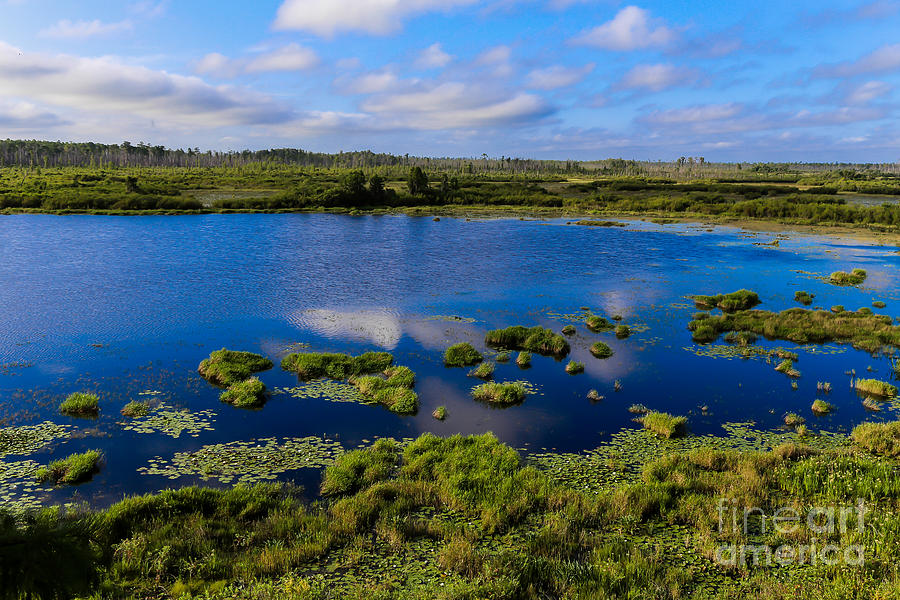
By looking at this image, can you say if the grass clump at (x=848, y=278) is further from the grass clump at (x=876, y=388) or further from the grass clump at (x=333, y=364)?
the grass clump at (x=333, y=364)

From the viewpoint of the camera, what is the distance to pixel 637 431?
21.2 meters

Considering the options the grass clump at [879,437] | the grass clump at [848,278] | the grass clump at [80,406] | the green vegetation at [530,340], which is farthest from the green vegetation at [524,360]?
the grass clump at [848,278]

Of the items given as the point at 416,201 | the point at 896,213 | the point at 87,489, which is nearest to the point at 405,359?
the point at 87,489

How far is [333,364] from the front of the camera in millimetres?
27000

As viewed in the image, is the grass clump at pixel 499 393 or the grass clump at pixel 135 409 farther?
the grass clump at pixel 499 393

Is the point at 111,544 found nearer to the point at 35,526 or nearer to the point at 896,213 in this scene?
the point at 35,526

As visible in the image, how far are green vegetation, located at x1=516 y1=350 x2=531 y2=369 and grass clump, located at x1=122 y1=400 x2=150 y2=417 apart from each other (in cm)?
1772

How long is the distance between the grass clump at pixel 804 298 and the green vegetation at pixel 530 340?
24.0 metres

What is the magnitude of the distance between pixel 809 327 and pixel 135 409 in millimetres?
38885

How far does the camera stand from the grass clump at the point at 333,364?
2644 cm

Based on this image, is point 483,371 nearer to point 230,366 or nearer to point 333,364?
point 333,364

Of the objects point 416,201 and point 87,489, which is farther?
point 416,201

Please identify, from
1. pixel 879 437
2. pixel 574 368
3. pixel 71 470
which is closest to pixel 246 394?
pixel 71 470

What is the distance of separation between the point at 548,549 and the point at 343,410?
12.1 m
